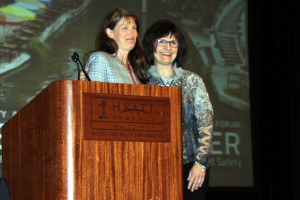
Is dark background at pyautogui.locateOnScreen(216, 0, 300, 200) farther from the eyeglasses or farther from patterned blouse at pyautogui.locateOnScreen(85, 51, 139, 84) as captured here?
patterned blouse at pyautogui.locateOnScreen(85, 51, 139, 84)

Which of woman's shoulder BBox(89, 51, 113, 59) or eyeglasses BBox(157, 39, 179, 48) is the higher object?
eyeglasses BBox(157, 39, 179, 48)

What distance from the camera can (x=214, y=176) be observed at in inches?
208

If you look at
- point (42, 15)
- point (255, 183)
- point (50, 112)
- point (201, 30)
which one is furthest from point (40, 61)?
point (50, 112)

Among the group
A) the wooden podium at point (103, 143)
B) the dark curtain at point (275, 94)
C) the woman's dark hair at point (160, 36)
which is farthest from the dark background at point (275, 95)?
the wooden podium at point (103, 143)

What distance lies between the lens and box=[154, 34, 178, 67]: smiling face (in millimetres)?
2818

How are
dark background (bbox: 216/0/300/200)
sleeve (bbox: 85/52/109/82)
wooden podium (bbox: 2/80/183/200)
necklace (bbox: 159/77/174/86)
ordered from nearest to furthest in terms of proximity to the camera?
wooden podium (bbox: 2/80/183/200), sleeve (bbox: 85/52/109/82), necklace (bbox: 159/77/174/86), dark background (bbox: 216/0/300/200)

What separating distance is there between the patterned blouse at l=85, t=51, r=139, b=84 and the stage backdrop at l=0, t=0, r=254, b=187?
2292mm

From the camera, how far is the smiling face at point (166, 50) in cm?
282

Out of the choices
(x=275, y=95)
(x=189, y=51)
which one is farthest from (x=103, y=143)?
(x=275, y=95)

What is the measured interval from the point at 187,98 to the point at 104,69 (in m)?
0.57

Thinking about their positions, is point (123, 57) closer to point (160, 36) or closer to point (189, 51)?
point (160, 36)

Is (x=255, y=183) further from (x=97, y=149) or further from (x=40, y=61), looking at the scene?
(x=97, y=149)

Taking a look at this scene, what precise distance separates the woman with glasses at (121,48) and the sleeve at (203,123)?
0.34 metres

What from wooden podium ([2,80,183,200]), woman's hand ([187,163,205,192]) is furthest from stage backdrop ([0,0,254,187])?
wooden podium ([2,80,183,200])
